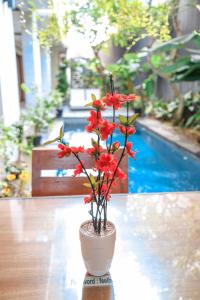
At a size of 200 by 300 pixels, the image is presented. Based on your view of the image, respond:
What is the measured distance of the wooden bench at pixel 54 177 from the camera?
140 centimetres

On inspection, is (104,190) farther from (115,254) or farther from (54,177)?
(54,177)

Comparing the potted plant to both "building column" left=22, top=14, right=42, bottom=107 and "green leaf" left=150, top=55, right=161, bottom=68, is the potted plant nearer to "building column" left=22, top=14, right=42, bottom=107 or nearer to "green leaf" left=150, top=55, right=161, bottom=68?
"building column" left=22, top=14, right=42, bottom=107

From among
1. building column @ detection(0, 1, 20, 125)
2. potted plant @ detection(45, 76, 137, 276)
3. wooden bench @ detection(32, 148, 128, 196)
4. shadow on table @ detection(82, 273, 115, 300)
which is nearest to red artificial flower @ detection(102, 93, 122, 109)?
potted plant @ detection(45, 76, 137, 276)

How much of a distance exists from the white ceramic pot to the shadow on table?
0.6 inches

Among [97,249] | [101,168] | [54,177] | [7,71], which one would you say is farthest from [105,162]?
[7,71]

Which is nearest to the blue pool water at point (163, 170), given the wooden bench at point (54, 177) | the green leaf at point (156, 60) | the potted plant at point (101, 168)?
the wooden bench at point (54, 177)

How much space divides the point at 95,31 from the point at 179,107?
4420 mm

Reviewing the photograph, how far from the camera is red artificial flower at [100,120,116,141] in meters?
0.70

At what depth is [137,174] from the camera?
407cm

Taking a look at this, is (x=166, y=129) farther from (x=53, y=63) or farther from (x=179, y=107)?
(x=53, y=63)

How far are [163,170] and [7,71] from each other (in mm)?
2751

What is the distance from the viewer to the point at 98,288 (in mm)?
749

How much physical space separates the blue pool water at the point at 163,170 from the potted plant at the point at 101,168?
2176 mm

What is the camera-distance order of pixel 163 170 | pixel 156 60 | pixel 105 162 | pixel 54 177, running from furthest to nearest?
1. pixel 156 60
2. pixel 163 170
3. pixel 54 177
4. pixel 105 162
